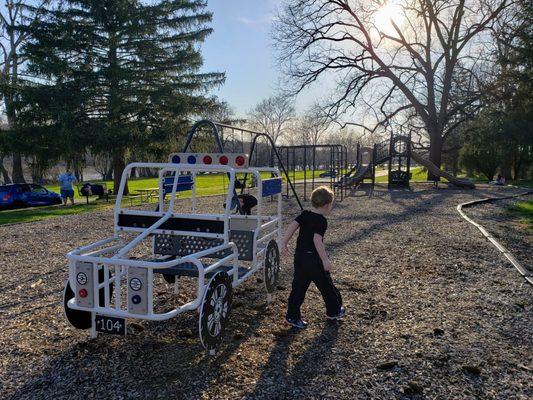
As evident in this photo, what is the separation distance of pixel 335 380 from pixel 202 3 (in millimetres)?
24819

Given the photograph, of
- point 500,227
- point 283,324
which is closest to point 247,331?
point 283,324

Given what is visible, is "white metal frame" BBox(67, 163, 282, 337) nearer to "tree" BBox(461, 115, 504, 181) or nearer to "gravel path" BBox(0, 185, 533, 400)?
"gravel path" BBox(0, 185, 533, 400)

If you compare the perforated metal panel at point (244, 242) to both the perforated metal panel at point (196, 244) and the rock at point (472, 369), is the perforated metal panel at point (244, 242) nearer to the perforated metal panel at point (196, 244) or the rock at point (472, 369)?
the perforated metal panel at point (196, 244)

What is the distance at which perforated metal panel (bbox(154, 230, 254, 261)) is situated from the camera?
4945 millimetres

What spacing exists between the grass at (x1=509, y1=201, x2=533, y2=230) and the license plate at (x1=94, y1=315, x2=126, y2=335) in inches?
413

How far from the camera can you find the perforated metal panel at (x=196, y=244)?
4945mm

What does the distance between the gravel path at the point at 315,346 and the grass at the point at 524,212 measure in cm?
620

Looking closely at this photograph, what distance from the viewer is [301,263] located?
14.4ft

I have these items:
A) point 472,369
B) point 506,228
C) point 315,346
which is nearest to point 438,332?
point 472,369

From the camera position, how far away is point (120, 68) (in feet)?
72.2

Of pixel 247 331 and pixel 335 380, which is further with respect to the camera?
pixel 247 331

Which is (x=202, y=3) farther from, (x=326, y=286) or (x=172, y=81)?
(x=326, y=286)

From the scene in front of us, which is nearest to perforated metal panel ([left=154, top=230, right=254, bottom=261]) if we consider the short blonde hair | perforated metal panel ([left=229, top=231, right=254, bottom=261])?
perforated metal panel ([left=229, top=231, right=254, bottom=261])

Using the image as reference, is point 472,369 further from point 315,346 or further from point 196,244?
point 196,244
